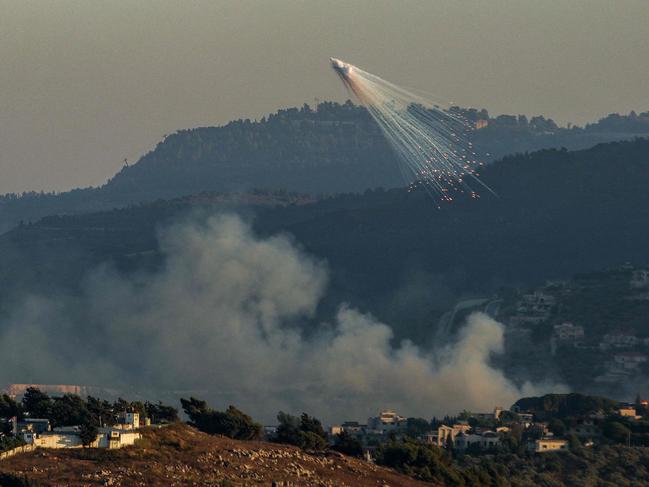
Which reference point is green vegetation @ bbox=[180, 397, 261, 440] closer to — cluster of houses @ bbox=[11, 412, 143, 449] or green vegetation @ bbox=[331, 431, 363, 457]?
green vegetation @ bbox=[331, 431, 363, 457]

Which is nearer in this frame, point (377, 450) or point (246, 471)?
point (246, 471)

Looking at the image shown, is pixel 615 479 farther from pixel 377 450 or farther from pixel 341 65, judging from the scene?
pixel 341 65

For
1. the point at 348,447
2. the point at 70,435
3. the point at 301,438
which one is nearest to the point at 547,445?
the point at 348,447

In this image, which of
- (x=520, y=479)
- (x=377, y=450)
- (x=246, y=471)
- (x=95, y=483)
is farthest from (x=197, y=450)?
(x=520, y=479)

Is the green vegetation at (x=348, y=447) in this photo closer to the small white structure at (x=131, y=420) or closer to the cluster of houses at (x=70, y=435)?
the small white structure at (x=131, y=420)

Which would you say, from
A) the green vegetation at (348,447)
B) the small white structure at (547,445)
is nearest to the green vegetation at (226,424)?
the green vegetation at (348,447)

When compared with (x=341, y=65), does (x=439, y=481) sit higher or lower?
lower

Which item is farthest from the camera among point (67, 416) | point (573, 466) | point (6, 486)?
point (573, 466)

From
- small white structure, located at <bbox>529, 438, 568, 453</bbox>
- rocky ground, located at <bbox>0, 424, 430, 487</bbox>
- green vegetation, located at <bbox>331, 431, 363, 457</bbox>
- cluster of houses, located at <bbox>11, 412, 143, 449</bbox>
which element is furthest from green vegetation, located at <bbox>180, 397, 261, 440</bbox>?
small white structure, located at <bbox>529, 438, 568, 453</bbox>

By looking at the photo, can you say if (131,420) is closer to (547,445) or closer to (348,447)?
(348,447)
